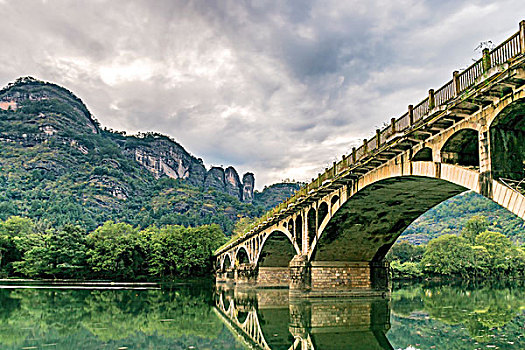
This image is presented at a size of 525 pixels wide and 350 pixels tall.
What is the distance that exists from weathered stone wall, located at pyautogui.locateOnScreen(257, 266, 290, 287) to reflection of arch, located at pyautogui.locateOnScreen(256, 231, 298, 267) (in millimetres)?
691

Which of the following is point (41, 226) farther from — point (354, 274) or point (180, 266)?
point (354, 274)

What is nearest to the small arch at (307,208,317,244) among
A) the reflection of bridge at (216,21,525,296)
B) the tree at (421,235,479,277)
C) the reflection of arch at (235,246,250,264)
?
the reflection of bridge at (216,21,525,296)

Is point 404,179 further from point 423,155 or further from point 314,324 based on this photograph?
point 314,324

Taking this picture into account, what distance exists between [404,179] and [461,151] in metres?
4.87

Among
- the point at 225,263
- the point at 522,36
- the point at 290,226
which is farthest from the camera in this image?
the point at 225,263

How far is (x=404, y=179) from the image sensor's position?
78.2 ft

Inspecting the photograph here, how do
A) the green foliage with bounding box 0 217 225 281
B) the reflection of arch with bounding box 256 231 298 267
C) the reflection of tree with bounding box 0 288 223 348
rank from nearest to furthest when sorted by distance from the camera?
1. the reflection of tree with bounding box 0 288 223 348
2. the reflection of arch with bounding box 256 231 298 267
3. the green foliage with bounding box 0 217 225 281

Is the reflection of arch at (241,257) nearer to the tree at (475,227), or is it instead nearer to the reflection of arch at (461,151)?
the reflection of arch at (461,151)

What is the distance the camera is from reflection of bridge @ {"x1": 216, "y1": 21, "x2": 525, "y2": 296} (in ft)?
50.1

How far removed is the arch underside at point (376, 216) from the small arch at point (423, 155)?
4.55 ft

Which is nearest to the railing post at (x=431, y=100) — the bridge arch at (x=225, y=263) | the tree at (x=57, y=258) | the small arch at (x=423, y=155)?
the small arch at (x=423, y=155)

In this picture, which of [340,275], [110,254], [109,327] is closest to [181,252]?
[110,254]

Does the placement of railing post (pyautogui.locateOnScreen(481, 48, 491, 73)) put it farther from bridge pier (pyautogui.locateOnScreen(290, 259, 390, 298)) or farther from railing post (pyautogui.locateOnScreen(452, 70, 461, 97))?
bridge pier (pyautogui.locateOnScreen(290, 259, 390, 298))

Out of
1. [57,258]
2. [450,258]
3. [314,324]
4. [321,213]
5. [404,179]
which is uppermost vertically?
[404,179]
